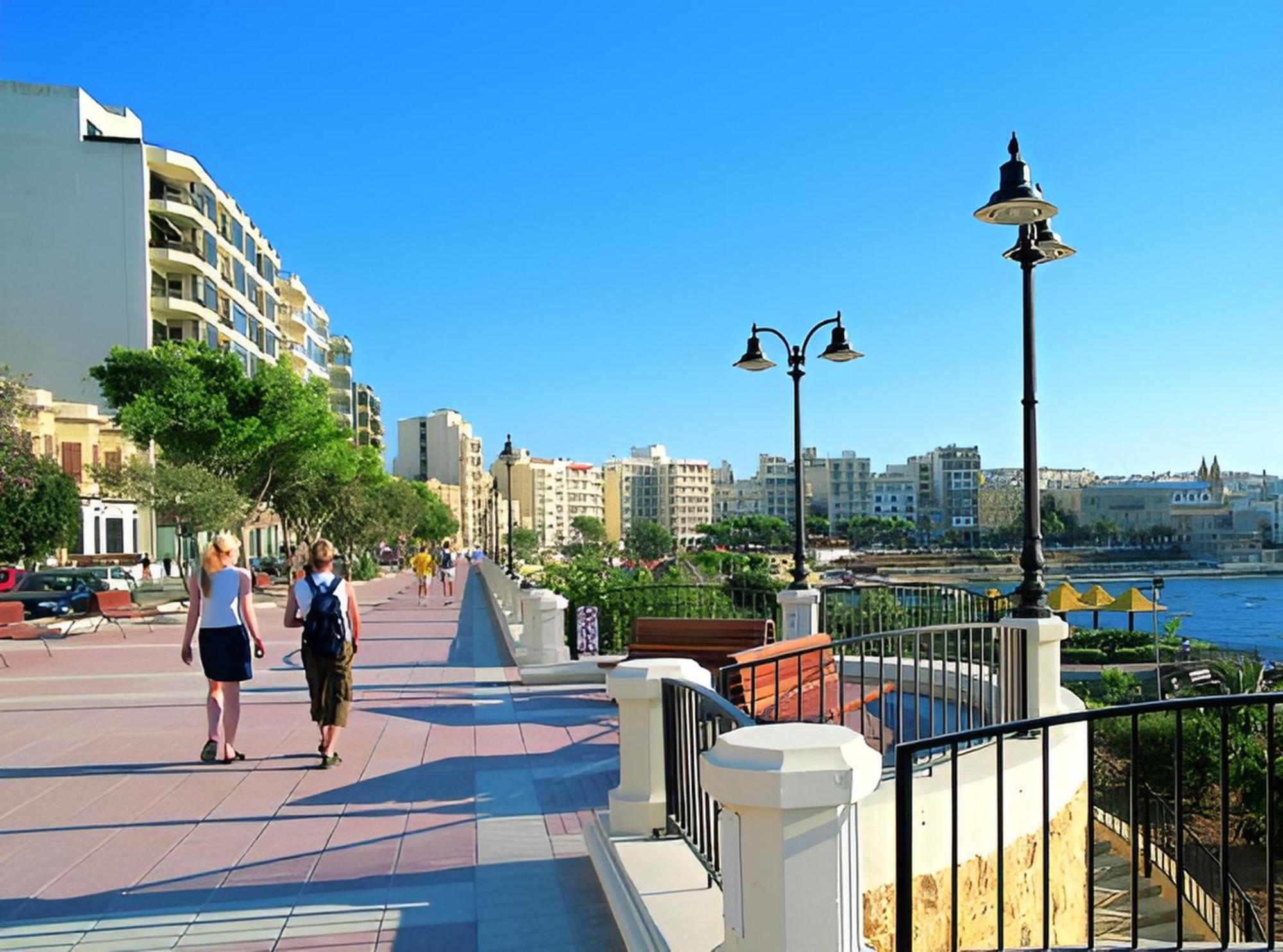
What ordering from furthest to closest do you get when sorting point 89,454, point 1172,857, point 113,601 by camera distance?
point 89,454
point 113,601
point 1172,857

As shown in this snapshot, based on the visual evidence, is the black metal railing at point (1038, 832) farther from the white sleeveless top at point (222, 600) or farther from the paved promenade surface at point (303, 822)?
the white sleeveless top at point (222, 600)

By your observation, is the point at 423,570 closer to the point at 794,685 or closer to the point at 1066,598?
the point at 1066,598

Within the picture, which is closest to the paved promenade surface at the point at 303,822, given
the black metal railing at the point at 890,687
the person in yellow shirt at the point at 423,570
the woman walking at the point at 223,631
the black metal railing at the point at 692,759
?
the woman walking at the point at 223,631

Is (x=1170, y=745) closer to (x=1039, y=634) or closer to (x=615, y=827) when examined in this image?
(x=1039, y=634)

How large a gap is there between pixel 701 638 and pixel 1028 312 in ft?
13.8

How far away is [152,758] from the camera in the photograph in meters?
8.01

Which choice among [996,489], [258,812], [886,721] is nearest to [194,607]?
[258,812]

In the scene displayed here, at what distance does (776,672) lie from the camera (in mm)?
6324

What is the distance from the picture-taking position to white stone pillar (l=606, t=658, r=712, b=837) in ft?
16.8

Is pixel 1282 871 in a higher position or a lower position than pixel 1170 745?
lower

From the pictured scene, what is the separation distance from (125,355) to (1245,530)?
145 m

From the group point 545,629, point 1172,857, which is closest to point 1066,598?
point 1172,857

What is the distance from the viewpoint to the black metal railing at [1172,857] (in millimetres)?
10312

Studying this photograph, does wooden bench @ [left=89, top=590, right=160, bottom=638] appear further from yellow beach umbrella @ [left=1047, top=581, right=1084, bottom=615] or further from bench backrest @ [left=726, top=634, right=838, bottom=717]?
yellow beach umbrella @ [left=1047, top=581, right=1084, bottom=615]
